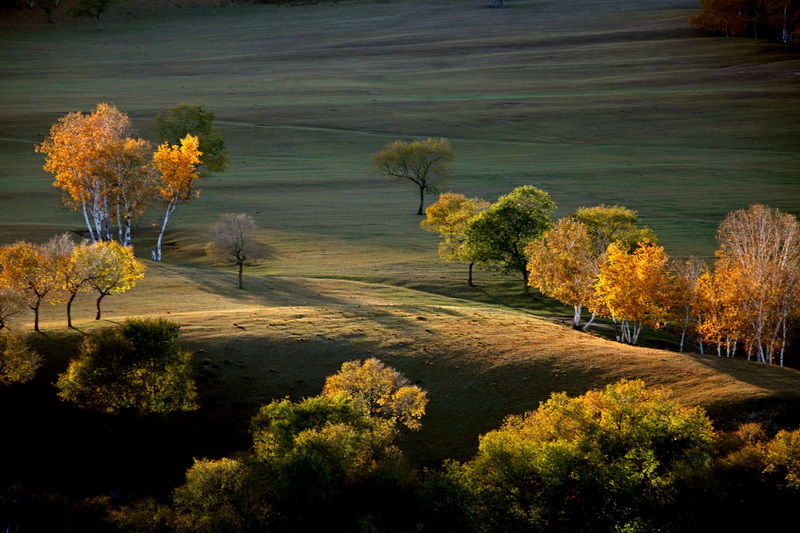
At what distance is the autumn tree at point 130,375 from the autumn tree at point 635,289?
1371 inches

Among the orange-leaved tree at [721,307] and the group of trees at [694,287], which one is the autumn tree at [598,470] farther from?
the orange-leaved tree at [721,307]

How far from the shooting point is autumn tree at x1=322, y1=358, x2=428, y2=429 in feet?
137

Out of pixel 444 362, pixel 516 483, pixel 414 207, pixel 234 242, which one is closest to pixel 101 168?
pixel 234 242

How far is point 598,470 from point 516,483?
4224 millimetres

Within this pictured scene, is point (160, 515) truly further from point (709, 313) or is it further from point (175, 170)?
point (175, 170)

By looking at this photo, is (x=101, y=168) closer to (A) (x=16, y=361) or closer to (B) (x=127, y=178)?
(B) (x=127, y=178)

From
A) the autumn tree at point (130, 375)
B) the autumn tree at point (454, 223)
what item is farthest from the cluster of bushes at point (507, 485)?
the autumn tree at point (454, 223)

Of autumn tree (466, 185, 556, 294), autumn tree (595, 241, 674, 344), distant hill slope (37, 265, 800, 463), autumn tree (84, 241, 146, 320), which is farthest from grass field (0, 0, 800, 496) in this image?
autumn tree (595, 241, 674, 344)

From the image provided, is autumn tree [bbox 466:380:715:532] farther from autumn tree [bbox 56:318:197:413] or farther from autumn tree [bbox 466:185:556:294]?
autumn tree [bbox 466:185:556:294]

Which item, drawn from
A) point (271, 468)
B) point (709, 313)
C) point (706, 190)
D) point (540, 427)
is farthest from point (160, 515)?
point (706, 190)

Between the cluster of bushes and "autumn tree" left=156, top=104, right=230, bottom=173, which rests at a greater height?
"autumn tree" left=156, top=104, right=230, bottom=173

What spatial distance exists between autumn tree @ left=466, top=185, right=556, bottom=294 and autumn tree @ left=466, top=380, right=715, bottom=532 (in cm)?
3966

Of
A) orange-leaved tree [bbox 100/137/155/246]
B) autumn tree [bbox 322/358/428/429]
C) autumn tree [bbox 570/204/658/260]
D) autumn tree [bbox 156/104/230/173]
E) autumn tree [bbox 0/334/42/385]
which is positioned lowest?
autumn tree [bbox 322/358/428/429]

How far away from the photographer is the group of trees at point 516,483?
34469mm
